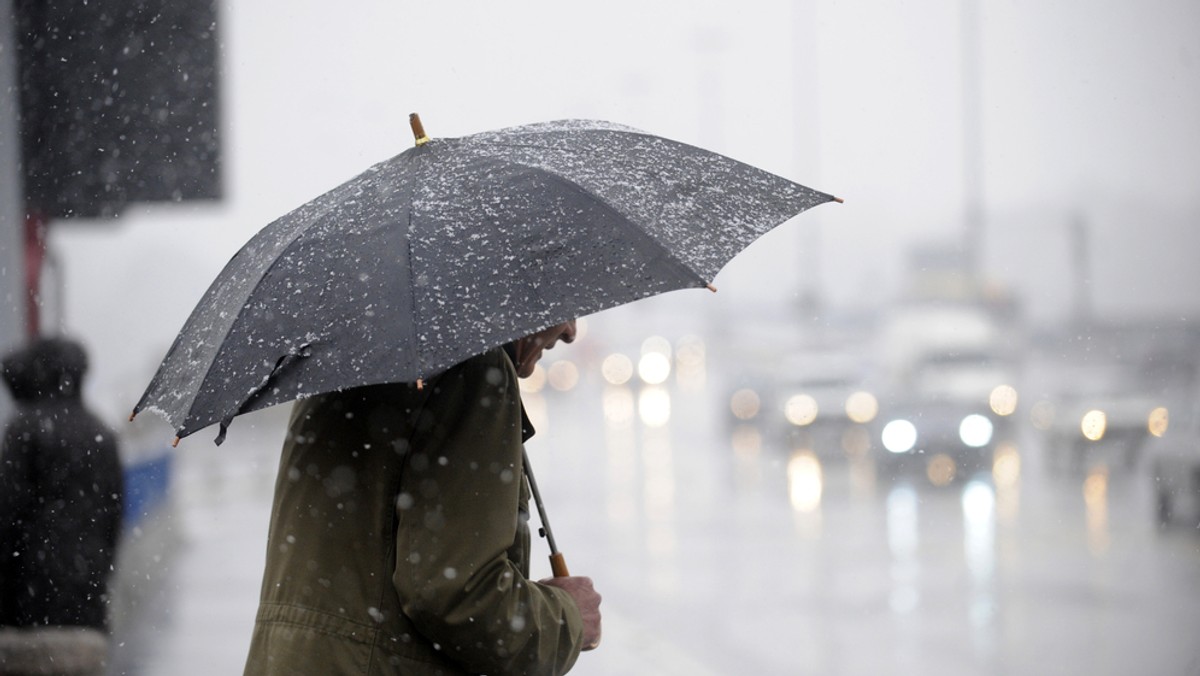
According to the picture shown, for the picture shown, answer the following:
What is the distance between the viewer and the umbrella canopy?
1898mm

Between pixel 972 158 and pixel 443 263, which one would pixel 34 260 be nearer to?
pixel 443 263

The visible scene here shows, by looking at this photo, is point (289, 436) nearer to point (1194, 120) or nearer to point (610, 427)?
point (1194, 120)

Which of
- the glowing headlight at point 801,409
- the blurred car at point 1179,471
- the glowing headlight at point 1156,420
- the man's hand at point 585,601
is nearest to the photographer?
the man's hand at point 585,601

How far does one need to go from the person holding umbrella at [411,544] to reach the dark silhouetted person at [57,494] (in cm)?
213

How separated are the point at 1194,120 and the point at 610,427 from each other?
20.2 m

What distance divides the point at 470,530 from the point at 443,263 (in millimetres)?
434

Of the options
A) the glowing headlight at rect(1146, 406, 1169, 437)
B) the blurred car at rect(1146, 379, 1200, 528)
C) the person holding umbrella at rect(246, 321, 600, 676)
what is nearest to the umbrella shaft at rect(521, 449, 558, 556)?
the person holding umbrella at rect(246, 321, 600, 676)

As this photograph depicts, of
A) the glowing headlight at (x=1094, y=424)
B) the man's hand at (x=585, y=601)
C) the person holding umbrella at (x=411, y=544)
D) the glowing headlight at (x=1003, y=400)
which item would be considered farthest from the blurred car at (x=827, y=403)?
the person holding umbrella at (x=411, y=544)

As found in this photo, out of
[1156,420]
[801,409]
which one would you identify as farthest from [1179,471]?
[801,409]

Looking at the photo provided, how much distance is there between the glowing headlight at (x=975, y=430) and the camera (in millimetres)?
14422

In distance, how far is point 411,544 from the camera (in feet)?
6.09

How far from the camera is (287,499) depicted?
2.03 m

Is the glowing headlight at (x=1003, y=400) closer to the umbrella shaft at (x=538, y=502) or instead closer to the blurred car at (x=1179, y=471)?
the blurred car at (x=1179, y=471)

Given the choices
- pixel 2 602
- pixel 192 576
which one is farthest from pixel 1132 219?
pixel 2 602
